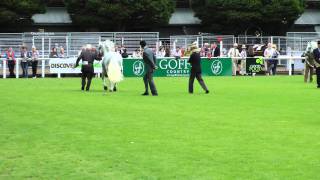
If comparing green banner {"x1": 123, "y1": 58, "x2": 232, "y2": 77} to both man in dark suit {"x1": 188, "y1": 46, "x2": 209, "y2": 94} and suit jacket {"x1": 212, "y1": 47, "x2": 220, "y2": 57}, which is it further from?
man in dark suit {"x1": 188, "y1": 46, "x2": 209, "y2": 94}

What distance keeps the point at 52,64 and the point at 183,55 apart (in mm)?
8136

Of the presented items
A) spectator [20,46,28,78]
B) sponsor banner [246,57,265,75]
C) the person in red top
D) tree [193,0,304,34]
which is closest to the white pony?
spectator [20,46,28,78]

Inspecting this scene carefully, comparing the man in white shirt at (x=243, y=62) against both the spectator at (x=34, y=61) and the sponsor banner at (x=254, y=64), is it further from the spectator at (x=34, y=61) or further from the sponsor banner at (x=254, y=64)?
Answer: the spectator at (x=34, y=61)

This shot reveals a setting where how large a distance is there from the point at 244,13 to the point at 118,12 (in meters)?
10.2

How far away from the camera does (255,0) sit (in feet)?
193

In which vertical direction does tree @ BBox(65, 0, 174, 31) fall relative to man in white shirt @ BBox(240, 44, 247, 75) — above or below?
above

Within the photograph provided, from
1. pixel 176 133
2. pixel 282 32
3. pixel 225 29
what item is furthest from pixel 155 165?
pixel 282 32

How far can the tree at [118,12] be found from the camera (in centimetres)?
5603

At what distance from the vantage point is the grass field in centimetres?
1005

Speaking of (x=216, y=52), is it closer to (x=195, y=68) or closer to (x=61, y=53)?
(x=61, y=53)

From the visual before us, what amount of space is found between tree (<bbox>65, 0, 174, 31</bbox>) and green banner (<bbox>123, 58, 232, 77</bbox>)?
574 inches

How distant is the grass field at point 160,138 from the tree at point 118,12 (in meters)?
34.3

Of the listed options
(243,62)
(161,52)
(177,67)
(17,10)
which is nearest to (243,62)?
(243,62)

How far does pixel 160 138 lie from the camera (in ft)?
43.2
